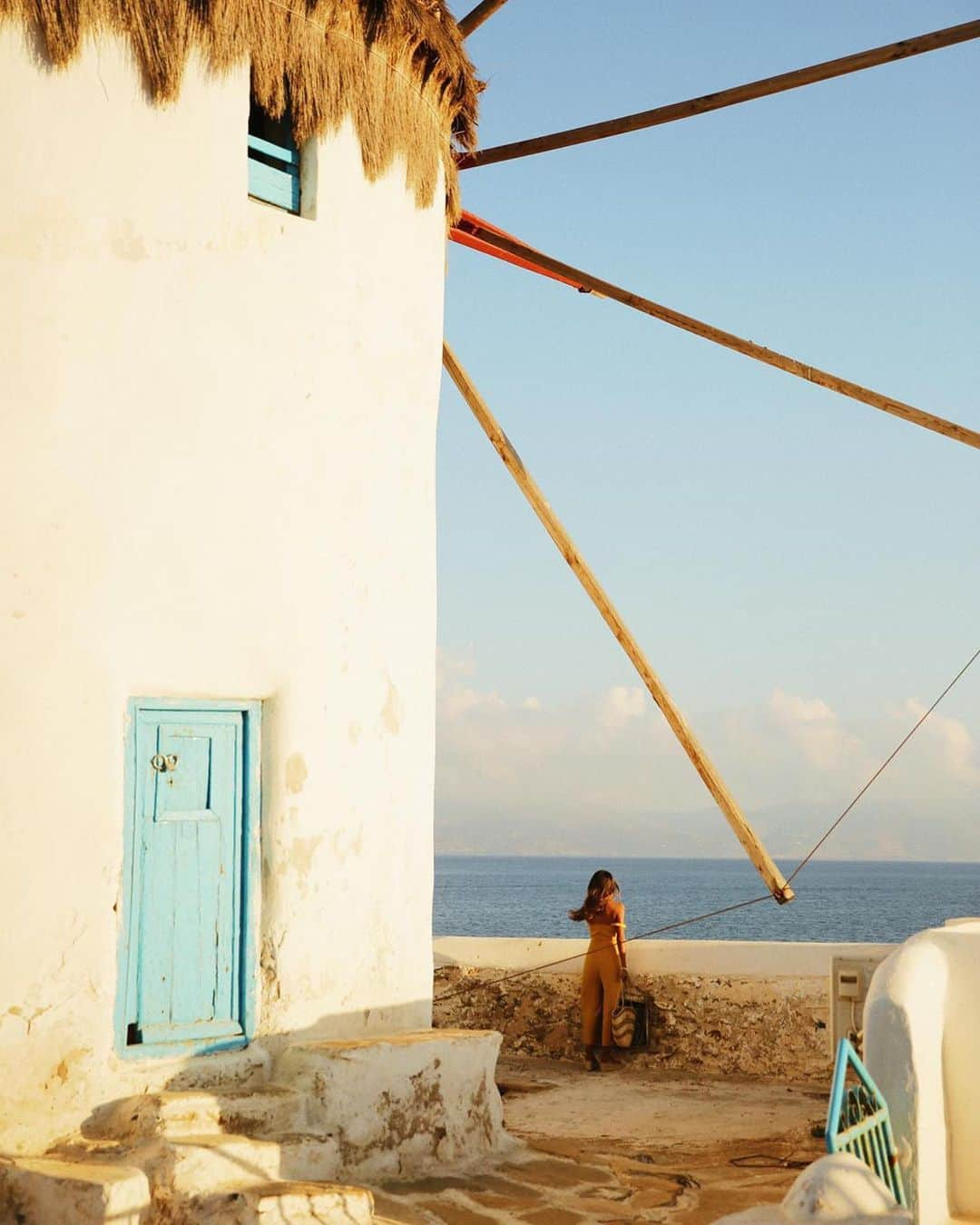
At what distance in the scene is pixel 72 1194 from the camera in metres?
5.15

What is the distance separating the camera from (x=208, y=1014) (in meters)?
6.33

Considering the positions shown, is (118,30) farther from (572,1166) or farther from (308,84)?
(572,1166)

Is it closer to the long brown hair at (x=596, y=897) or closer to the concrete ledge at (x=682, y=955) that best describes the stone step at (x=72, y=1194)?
the long brown hair at (x=596, y=897)

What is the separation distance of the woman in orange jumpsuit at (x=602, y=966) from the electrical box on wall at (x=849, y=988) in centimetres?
164

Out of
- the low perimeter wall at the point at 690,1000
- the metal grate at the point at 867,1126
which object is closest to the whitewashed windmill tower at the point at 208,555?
the metal grate at the point at 867,1126

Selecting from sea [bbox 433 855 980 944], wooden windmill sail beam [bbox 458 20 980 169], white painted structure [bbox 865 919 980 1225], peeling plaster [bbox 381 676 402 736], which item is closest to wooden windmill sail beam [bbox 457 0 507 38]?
wooden windmill sail beam [bbox 458 20 980 169]

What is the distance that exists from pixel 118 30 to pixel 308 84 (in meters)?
0.98

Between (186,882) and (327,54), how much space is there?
13.3 ft

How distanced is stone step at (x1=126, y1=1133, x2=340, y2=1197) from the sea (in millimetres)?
39223

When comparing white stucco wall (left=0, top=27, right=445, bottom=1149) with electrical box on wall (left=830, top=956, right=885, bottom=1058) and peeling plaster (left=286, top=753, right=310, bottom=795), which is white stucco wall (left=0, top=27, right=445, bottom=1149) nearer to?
peeling plaster (left=286, top=753, right=310, bottom=795)

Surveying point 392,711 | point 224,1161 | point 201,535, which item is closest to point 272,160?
point 201,535

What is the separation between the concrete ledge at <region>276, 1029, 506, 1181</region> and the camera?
6340 mm

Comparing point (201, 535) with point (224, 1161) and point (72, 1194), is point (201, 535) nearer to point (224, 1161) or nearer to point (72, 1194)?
point (224, 1161)

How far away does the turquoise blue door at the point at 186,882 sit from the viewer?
616 centimetres
